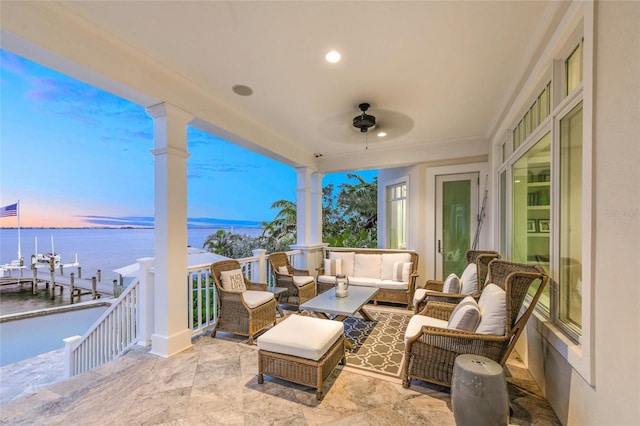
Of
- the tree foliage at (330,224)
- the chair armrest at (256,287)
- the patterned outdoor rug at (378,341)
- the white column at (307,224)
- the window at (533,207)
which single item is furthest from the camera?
the tree foliage at (330,224)

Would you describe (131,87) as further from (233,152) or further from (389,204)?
(233,152)

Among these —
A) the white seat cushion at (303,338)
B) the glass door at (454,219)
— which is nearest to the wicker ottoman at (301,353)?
the white seat cushion at (303,338)

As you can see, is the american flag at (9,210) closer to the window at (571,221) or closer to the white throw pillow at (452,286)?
the white throw pillow at (452,286)

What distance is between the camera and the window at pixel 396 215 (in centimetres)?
606

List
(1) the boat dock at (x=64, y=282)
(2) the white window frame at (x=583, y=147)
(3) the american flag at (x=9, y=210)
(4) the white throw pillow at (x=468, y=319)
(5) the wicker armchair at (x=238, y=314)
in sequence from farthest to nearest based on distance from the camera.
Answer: (1) the boat dock at (x=64, y=282) → (3) the american flag at (x=9, y=210) → (5) the wicker armchair at (x=238, y=314) → (4) the white throw pillow at (x=468, y=319) → (2) the white window frame at (x=583, y=147)

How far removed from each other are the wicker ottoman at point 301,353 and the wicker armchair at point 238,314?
840 millimetres

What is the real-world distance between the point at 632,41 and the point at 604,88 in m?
0.25

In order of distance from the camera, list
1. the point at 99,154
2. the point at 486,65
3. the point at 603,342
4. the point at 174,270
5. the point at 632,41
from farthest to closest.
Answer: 1. the point at 99,154
2. the point at 174,270
3. the point at 486,65
4. the point at 603,342
5. the point at 632,41

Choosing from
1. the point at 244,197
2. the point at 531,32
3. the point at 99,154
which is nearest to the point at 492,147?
the point at 531,32

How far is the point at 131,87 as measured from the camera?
7.82ft

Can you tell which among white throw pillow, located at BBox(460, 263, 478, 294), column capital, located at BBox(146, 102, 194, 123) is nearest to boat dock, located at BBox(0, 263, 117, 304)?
column capital, located at BBox(146, 102, 194, 123)

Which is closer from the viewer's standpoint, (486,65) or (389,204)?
(486,65)

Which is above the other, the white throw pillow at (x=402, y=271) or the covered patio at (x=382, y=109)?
the covered patio at (x=382, y=109)

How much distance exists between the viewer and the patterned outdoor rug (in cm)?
255
